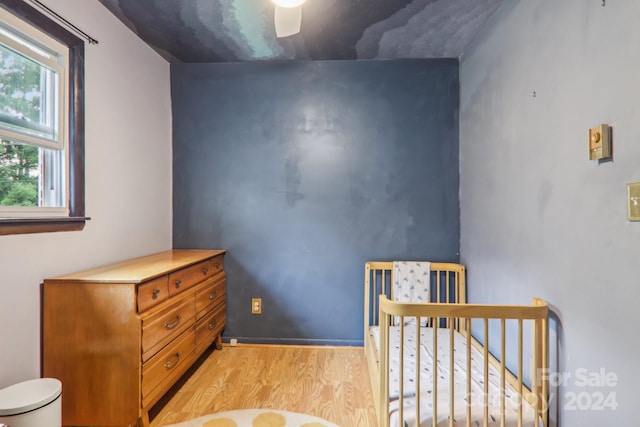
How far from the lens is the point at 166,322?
69.2 inches

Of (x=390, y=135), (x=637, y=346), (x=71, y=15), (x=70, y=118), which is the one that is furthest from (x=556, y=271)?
(x=71, y=15)

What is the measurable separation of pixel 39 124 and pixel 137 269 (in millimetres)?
938

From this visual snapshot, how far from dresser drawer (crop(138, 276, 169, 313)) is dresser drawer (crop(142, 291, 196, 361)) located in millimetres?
46

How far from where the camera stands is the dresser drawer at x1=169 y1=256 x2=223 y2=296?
1883 millimetres

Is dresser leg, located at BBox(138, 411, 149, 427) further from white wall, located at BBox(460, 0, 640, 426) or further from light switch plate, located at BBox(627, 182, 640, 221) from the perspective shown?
light switch plate, located at BBox(627, 182, 640, 221)

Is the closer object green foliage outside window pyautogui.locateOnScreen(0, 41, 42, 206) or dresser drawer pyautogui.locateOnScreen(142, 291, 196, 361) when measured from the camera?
green foliage outside window pyautogui.locateOnScreen(0, 41, 42, 206)

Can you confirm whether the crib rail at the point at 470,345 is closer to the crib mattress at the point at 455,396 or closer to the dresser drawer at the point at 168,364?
the crib mattress at the point at 455,396

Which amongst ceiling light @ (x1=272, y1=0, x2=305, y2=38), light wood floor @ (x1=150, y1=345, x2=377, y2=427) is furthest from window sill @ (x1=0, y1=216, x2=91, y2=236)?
ceiling light @ (x1=272, y1=0, x2=305, y2=38)

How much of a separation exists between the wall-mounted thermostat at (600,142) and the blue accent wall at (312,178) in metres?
1.45

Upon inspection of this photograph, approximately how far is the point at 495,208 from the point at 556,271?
26.0 inches

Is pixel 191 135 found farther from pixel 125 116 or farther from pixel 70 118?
pixel 70 118

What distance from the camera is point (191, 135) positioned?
2723 mm

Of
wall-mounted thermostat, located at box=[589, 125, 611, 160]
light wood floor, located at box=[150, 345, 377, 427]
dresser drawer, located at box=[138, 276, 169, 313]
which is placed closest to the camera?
wall-mounted thermostat, located at box=[589, 125, 611, 160]

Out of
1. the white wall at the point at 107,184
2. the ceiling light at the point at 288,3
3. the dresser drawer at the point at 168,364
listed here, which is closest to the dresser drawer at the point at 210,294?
the dresser drawer at the point at 168,364
